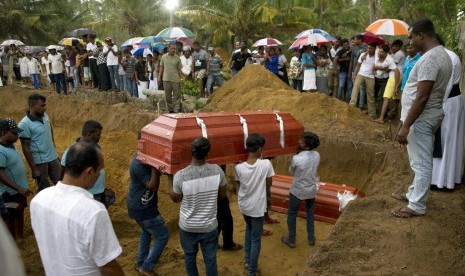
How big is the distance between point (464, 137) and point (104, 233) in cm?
396

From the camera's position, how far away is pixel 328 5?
21.3 meters

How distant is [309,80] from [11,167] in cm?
684

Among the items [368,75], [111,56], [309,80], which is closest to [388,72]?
[368,75]

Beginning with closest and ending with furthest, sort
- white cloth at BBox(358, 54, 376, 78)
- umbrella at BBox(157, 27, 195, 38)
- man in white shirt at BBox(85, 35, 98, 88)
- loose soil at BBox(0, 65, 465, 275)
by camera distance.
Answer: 1. loose soil at BBox(0, 65, 465, 275)
2. white cloth at BBox(358, 54, 376, 78)
3. man in white shirt at BBox(85, 35, 98, 88)
4. umbrella at BBox(157, 27, 195, 38)

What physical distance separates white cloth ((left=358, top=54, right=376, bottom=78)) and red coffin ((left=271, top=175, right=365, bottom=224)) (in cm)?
277

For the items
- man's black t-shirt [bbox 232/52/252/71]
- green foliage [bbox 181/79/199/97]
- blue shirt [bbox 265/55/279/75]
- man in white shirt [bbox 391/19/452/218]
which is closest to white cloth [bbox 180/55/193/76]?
green foliage [bbox 181/79/199/97]

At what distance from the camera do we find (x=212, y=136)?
13.0 ft

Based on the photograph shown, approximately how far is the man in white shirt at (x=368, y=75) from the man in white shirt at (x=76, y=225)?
6.61m

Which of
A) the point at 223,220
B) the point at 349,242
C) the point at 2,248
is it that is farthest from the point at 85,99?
the point at 2,248

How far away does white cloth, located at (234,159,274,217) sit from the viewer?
12.6 feet

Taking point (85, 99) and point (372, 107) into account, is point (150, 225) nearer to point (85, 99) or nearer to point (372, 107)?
point (372, 107)

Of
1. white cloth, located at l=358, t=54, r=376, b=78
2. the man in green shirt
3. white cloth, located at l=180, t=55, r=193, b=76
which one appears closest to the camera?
white cloth, located at l=358, t=54, r=376, b=78

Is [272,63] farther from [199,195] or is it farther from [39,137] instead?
[199,195]

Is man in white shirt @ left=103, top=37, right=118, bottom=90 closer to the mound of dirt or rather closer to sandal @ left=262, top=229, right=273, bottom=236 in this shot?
the mound of dirt
